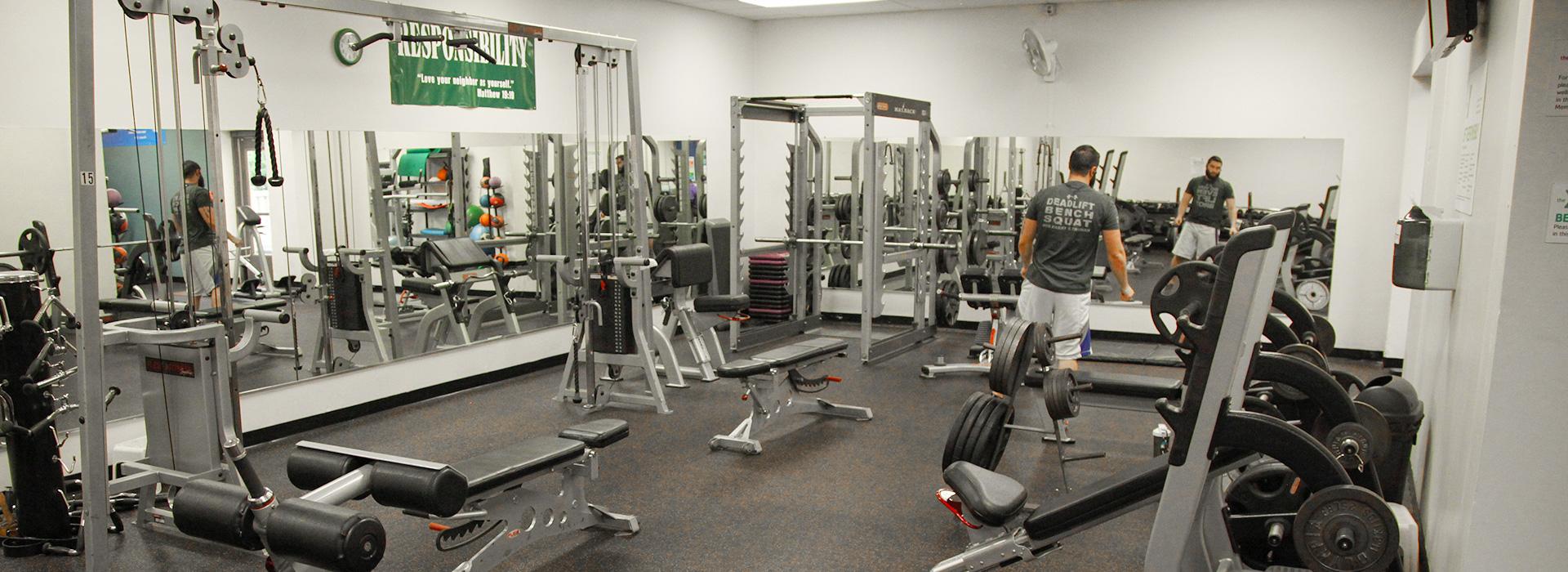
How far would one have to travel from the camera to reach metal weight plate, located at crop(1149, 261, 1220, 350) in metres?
2.14

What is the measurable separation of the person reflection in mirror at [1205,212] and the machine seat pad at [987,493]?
468 cm

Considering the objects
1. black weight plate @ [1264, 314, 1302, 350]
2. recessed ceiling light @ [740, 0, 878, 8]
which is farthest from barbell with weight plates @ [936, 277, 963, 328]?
black weight plate @ [1264, 314, 1302, 350]

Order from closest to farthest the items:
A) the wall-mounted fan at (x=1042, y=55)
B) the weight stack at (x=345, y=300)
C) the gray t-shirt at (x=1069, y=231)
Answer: the gray t-shirt at (x=1069, y=231) < the weight stack at (x=345, y=300) < the wall-mounted fan at (x=1042, y=55)

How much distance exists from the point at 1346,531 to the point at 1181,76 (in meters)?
5.35

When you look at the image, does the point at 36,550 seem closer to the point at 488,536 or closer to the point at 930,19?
the point at 488,536

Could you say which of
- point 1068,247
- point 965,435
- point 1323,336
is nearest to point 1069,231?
point 1068,247

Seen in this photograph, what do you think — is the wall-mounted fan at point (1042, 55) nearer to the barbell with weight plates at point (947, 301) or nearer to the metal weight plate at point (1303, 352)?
the barbell with weight plates at point (947, 301)

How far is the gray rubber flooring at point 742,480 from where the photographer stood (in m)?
3.32

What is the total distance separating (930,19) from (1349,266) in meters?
3.42

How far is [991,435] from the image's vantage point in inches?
128

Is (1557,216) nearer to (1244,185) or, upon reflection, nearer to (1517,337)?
(1517,337)

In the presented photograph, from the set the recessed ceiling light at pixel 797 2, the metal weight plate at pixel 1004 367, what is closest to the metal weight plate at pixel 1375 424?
the metal weight plate at pixel 1004 367

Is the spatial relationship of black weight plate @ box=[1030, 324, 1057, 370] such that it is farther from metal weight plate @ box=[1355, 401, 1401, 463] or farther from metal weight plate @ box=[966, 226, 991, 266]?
metal weight plate @ box=[966, 226, 991, 266]

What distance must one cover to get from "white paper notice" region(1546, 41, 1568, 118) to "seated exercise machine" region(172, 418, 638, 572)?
273 centimetres
